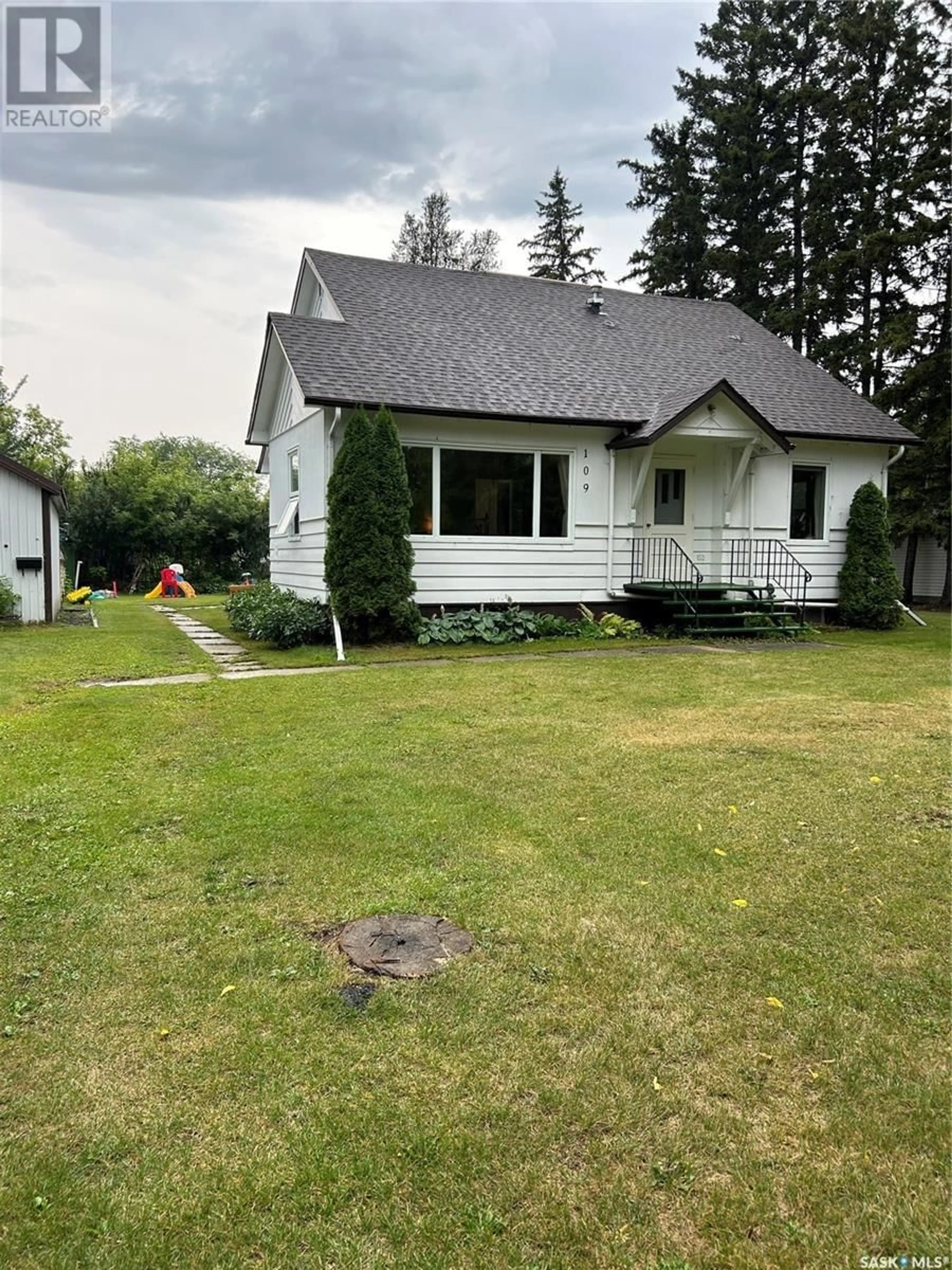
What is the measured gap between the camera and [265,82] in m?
11.9

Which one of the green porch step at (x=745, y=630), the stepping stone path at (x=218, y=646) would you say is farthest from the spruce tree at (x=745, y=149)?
the stepping stone path at (x=218, y=646)

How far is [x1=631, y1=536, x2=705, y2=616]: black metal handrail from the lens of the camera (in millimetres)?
13281

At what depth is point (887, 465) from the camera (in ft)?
49.0

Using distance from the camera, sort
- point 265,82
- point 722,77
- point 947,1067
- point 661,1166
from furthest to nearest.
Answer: point 722,77 < point 265,82 < point 947,1067 < point 661,1166

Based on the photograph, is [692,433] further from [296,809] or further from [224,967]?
[224,967]

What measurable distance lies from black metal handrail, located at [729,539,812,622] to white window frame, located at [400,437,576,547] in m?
3.19

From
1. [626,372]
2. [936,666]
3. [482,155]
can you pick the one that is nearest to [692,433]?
[626,372]

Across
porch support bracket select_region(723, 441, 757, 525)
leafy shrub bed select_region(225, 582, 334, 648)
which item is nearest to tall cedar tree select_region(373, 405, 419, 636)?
leafy shrub bed select_region(225, 582, 334, 648)

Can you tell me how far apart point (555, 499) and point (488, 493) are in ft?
3.71

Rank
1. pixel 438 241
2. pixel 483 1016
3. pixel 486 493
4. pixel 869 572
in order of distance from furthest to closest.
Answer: pixel 438 241 < pixel 869 572 < pixel 486 493 < pixel 483 1016

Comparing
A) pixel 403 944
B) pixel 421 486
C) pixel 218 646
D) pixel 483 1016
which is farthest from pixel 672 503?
pixel 483 1016

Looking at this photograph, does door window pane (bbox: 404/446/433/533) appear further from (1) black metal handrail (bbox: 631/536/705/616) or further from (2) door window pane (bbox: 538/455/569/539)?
(1) black metal handrail (bbox: 631/536/705/616)

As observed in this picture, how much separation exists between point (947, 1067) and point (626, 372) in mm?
13232

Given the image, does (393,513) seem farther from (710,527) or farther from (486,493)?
(710,527)
